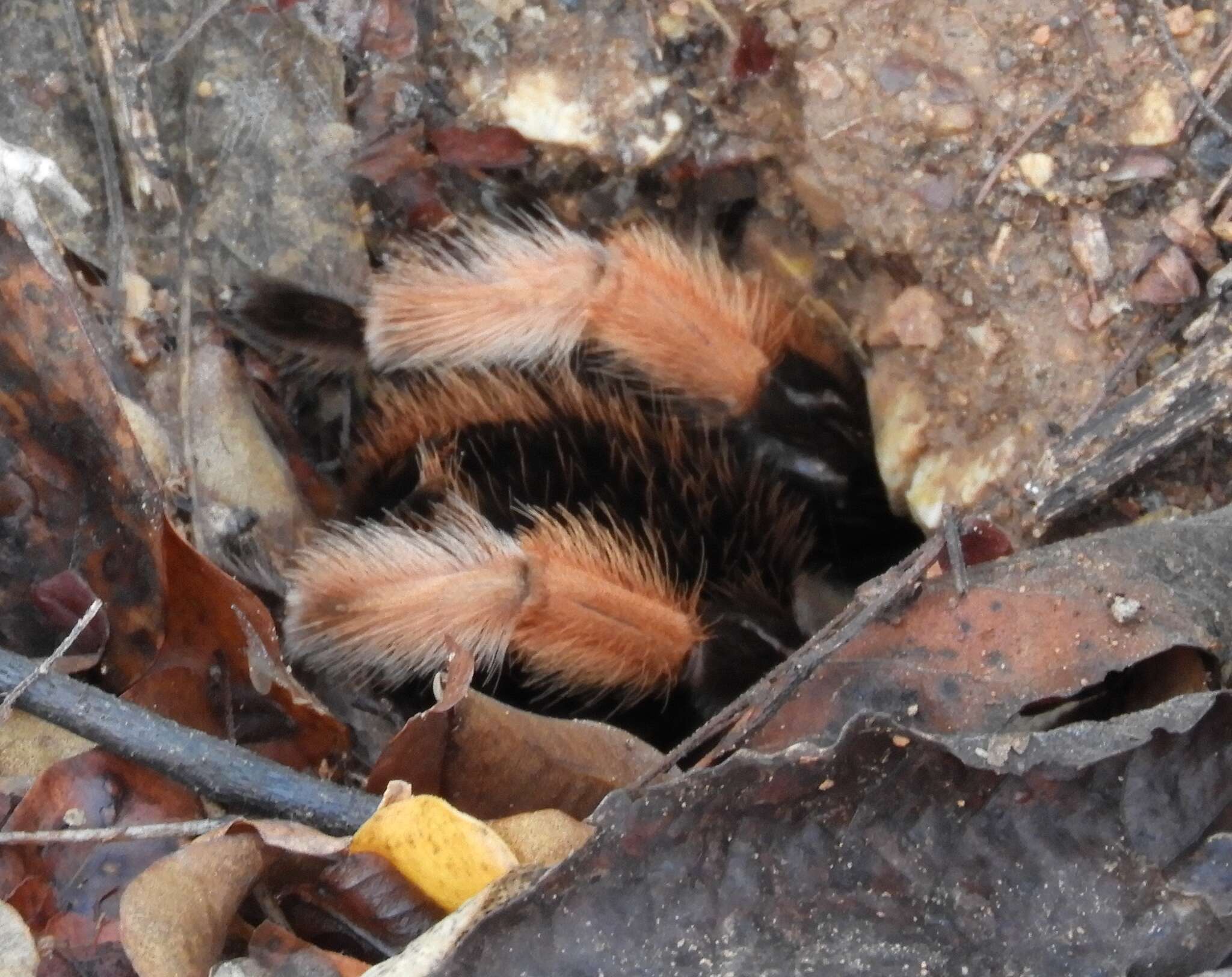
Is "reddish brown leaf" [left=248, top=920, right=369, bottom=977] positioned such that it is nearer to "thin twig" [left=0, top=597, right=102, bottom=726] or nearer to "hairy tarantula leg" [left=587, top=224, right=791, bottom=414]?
"thin twig" [left=0, top=597, right=102, bottom=726]

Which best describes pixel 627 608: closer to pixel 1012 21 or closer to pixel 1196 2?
pixel 1012 21

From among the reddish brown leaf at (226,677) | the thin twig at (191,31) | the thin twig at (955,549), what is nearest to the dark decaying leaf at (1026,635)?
the thin twig at (955,549)

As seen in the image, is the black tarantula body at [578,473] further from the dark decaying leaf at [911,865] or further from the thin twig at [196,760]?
the dark decaying leaf at [911,865]

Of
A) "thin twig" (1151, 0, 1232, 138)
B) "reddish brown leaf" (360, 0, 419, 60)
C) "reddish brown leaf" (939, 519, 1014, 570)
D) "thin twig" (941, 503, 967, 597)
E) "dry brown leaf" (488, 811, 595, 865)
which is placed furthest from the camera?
"reddish brown leaf" (360, 0, 419, 60)

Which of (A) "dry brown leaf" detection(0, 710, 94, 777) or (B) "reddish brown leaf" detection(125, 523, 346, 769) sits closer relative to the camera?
(A) "dry brown leaf" detection(0, 710, 94, 777)

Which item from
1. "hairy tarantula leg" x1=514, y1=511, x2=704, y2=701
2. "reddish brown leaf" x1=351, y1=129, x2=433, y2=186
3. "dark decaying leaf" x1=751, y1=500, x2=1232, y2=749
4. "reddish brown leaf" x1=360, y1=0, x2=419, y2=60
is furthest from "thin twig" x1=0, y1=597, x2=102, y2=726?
"reddish brown leaf" x1=360, y1=0, x2=419, y2=60

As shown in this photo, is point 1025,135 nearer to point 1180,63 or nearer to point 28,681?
point 1180,63

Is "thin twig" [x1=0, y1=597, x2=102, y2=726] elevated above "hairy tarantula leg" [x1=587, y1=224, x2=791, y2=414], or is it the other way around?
"thin twig" [x1=0, y1=597, x2=102, y2=726]
